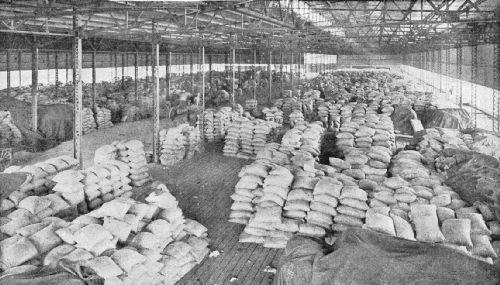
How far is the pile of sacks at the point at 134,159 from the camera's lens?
11375 millimetres

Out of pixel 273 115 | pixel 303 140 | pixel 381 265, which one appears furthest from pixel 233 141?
pixel 381 265

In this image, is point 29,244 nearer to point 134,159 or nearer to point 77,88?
point 134,159

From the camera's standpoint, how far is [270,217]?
818 centimetres

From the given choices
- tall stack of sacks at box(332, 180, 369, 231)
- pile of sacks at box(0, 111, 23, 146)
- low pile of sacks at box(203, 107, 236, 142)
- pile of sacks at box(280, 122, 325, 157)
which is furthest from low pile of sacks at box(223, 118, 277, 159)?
pile of sacks at box(0, 111, 23, 146)

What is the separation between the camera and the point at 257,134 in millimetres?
15305

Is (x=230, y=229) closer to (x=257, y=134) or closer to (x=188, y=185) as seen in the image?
(x=188, y=185)

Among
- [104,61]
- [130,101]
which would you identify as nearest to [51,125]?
[130,101]

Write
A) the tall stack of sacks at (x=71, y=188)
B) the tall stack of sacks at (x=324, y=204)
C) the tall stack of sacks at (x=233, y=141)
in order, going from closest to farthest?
the tall stack of sacks at (x=324, y=204)
the tall stack of sacks at (x=71, y=188)
the tall stack of sacks at (x=233, y=141)

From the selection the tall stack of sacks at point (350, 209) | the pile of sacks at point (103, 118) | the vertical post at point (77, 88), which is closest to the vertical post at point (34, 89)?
the pile of sacks at point (103, 118)

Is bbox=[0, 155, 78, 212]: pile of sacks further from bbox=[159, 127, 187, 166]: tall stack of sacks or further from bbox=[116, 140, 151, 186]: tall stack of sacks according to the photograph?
bbox=[159, 127, 187, 166]: tall stack of sacks

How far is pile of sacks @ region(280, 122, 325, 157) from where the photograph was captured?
12391 millimetres

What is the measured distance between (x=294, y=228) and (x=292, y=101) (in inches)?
605

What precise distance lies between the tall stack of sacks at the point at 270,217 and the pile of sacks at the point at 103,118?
13.5m

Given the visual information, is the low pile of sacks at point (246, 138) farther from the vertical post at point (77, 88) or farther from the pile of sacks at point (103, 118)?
the pile of sacks at point (103, 118)
